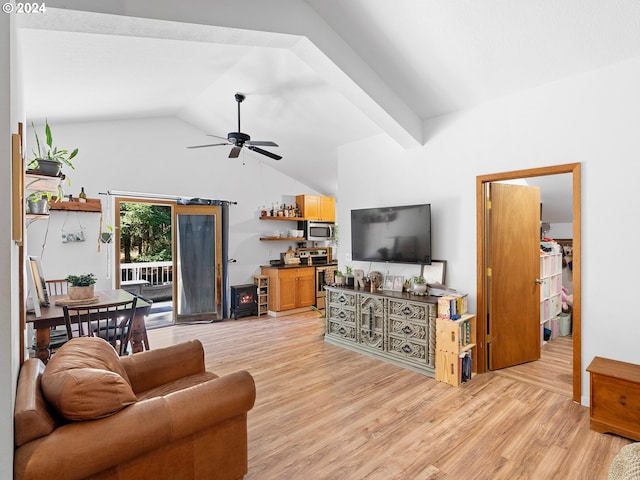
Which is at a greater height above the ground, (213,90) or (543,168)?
(213,90)

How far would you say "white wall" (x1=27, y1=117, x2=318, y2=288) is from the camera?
14.9 feet

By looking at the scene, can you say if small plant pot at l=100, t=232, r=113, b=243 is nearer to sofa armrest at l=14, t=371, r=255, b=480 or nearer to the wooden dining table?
the wooden dining table

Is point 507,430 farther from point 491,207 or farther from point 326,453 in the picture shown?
point 491,207

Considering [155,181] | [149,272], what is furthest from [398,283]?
[149,272]

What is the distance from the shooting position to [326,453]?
218 cm

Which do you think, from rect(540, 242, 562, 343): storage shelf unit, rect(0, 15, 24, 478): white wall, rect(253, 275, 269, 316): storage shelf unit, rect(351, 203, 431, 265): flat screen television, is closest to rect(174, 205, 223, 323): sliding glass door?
rect(253, 275, 269, 316): storage shelf unit

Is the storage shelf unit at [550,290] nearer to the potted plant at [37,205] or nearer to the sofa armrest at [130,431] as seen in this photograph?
the sofa armrest at [130,431]

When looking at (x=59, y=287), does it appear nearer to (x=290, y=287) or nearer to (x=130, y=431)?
(x=290, y=287)

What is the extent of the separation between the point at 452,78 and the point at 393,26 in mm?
816

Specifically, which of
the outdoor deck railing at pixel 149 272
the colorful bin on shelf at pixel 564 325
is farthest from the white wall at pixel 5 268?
the outdoor deck railing at pixel 149 272

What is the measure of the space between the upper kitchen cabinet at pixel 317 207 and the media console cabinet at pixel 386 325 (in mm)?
2613

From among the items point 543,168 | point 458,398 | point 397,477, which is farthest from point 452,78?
point 397,477

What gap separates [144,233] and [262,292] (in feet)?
13.9

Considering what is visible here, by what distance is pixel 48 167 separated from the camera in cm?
237
